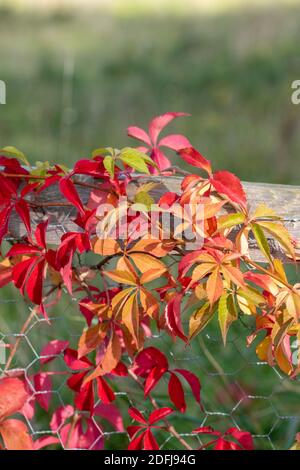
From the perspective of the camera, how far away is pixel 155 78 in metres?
4.39

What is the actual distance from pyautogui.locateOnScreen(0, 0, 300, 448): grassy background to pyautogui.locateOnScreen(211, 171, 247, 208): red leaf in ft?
3.88

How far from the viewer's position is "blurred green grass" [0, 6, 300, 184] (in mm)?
3590

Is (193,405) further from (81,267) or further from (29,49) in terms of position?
(29,49)

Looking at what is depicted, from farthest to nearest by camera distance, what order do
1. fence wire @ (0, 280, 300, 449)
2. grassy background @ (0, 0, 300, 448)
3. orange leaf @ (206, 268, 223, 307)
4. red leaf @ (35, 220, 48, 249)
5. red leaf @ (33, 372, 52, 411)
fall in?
grassy background @ (0, 0, 300, 448) → fence wire @ (0, 280, 300, 449) → red leaf @ (33, 372, 52, 411) → red leaf @ (35, 220, 48, 249) → orange leaf @ (206, 268, 223, 307)

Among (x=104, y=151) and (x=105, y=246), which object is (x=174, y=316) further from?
(x=104, y=151)

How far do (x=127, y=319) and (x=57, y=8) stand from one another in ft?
17.7

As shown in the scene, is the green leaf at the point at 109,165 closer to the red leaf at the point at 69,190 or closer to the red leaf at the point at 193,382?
the red leaf at the point at 69,190

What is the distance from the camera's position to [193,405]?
5.70 feet

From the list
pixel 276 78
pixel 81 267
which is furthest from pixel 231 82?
pixel 81 267

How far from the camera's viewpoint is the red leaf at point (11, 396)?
107 cm

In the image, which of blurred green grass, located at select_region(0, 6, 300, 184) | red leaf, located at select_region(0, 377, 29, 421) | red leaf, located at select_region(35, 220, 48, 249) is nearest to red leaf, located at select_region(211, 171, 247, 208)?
red leaf, located at select_region(35, 220, 48, 249)

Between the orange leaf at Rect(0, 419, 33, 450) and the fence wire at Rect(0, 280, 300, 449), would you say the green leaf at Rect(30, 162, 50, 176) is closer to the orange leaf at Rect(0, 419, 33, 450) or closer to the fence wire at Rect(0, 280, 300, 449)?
the orange leaf at Rect(0, 419, 33, 450)

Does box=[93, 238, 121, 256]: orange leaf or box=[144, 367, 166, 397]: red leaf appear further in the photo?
box=[144, 367, 166, 397]: red leaf

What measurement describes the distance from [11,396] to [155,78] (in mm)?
3538
